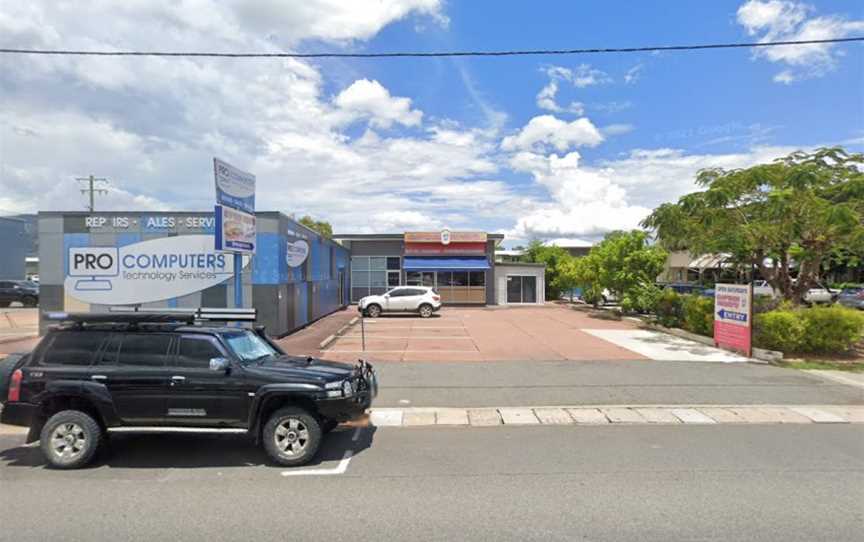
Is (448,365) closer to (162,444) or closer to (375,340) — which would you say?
(375,340)

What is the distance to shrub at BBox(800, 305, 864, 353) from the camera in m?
13.9

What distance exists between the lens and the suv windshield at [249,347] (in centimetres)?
657

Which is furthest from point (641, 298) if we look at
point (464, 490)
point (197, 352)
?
point (197, 352)

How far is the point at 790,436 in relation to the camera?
727 cm

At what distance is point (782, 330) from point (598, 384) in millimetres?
6728

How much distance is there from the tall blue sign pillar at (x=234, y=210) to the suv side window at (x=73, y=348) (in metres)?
3.53

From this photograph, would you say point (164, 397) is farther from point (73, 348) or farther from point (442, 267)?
point (442, 267)

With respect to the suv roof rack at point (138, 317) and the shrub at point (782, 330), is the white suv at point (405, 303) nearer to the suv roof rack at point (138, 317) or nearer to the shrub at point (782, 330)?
the shrub at point (782, 330)

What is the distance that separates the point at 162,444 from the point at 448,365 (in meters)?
6.70

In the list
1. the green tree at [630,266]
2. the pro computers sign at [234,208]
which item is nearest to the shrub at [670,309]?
the green tree at [630,266]

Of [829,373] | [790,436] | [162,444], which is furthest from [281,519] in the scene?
[829,373]

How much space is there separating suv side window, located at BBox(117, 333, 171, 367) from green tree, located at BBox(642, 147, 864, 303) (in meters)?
14.8

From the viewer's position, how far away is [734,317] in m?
14.9

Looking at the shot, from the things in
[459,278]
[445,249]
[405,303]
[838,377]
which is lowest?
[838,377]
